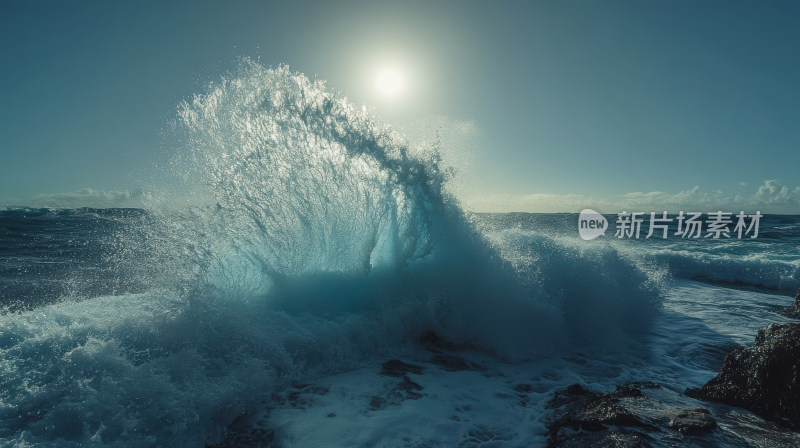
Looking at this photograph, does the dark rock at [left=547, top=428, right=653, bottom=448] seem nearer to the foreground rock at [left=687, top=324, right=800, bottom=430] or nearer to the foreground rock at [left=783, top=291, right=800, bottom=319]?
the foreground rock at [left=687, top=324, right=800, bottom=430]

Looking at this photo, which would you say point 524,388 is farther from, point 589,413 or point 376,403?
point 376,403

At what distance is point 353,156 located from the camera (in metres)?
7.16

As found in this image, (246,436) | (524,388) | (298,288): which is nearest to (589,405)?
(524,388)

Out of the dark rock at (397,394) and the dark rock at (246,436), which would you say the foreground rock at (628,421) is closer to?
the dark rock at (397,394)

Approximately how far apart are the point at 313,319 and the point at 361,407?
1.91 m

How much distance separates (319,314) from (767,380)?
547cm

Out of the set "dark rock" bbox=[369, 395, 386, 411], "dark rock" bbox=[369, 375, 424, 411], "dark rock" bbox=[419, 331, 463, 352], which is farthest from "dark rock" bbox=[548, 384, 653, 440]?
"dark rock" bbox=[419, 331, 463, 352]

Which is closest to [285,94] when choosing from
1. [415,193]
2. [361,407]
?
[415,193]

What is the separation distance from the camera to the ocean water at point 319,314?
3473 millimetres

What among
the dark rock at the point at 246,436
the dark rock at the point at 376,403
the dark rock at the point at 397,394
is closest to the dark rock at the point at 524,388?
the dark rock at the point at 397,394

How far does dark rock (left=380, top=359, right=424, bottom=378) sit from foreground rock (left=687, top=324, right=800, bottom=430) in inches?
130

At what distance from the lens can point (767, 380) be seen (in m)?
3.87

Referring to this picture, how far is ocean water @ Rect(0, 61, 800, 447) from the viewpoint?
3473 millimetres

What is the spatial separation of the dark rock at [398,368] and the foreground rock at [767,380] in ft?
10.8
